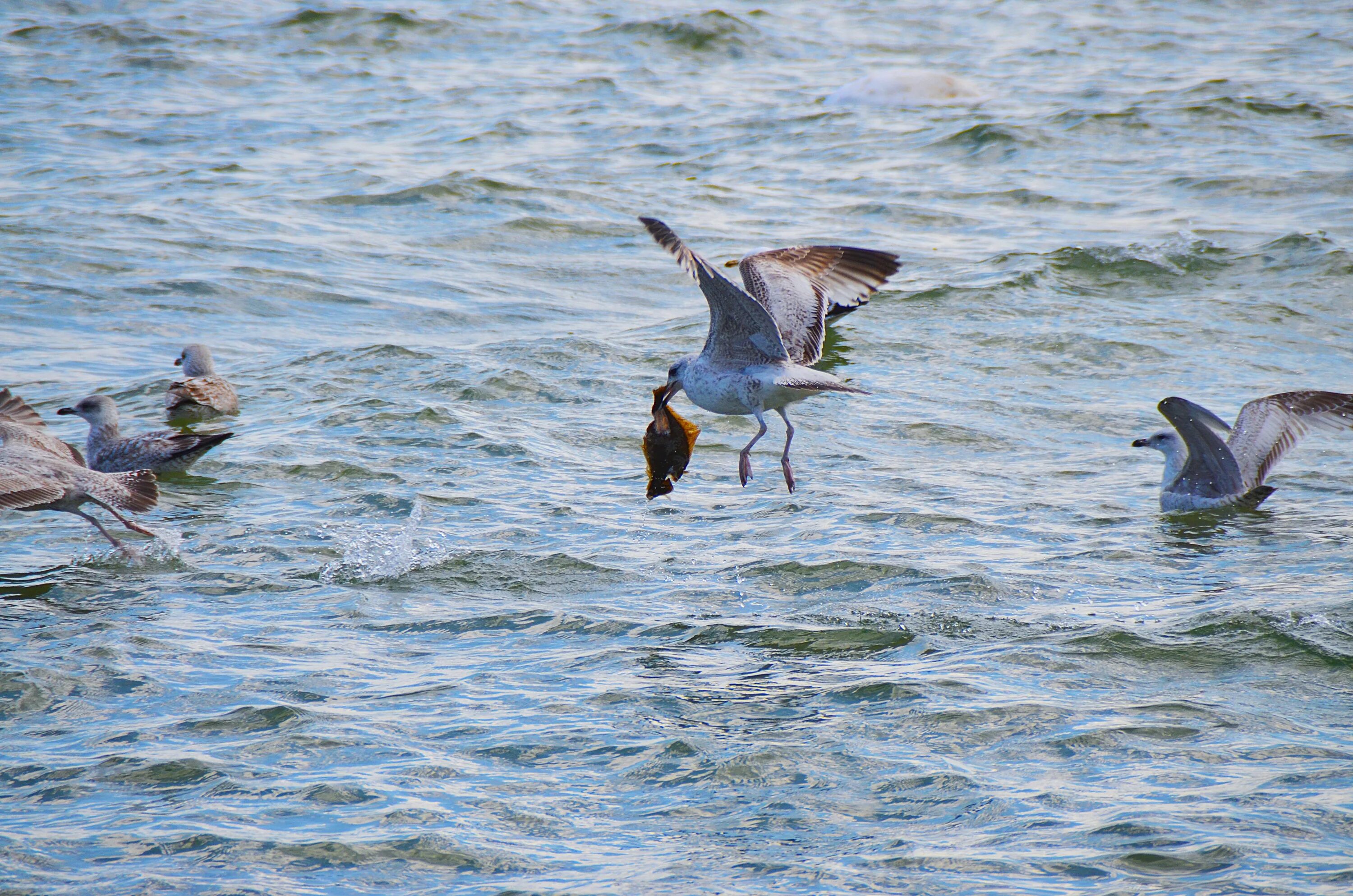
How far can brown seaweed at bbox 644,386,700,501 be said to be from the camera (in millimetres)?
6723

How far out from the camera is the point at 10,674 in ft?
17.6

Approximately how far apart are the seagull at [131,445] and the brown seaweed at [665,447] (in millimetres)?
2702

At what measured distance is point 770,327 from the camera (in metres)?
6.83

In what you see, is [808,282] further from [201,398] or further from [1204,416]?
[201,398]

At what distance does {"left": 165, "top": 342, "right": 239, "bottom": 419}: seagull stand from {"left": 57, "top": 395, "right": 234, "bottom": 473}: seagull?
0.52 ft

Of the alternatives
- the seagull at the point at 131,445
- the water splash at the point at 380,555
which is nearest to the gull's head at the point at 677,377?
the water splash at the point at 380,555

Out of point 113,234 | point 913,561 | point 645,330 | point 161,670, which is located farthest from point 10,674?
point 113,234

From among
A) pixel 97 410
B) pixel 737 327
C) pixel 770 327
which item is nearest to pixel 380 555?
pixel 737 327

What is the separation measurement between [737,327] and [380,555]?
199 cm

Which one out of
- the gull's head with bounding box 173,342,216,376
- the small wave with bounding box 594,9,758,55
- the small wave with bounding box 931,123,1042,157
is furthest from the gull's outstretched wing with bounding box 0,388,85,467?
the small wave with bounding box 594,9,758,55

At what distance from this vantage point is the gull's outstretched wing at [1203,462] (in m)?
7.59

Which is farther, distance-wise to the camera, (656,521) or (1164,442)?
(1164,442)

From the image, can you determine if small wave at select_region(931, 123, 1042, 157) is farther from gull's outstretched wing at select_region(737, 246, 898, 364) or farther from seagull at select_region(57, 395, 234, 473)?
seagull at select_region(57, 395, 234, 473)

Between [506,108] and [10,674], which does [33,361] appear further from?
[506,108]
